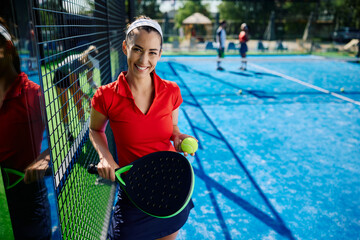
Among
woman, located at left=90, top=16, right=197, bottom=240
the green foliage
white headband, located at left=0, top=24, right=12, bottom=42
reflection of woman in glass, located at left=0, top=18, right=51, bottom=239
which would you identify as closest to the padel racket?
woman, located at left=90, top=16, right=197, bottom=240

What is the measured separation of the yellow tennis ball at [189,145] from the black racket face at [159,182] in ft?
0.55

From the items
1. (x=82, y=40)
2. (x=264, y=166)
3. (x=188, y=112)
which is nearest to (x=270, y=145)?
(x=264, y=166)

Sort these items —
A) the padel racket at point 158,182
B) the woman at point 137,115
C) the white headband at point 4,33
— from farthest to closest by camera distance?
the woman at point 137,115, the padel racket at point 158,182, the white headband at point 4,33

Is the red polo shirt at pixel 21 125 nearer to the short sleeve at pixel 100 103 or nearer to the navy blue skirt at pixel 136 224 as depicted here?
the short sleeve at pixel 100 103

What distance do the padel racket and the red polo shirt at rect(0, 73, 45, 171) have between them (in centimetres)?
51

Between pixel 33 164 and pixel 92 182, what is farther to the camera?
pixel 92 182

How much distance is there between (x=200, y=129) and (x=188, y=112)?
1263mm

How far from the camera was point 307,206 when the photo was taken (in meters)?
3.70

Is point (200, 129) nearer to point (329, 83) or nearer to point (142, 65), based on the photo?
point (142, 65)

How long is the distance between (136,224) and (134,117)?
72 centimetres

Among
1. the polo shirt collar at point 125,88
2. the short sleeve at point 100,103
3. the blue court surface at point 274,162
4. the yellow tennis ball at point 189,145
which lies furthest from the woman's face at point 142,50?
the blue court surface at point 274,162

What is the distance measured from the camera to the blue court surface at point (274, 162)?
3367 mm

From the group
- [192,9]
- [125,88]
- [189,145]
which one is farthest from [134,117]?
[192,9]

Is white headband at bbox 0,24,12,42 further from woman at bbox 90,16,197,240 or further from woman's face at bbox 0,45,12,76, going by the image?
woman at bbox 90,16,197,240
